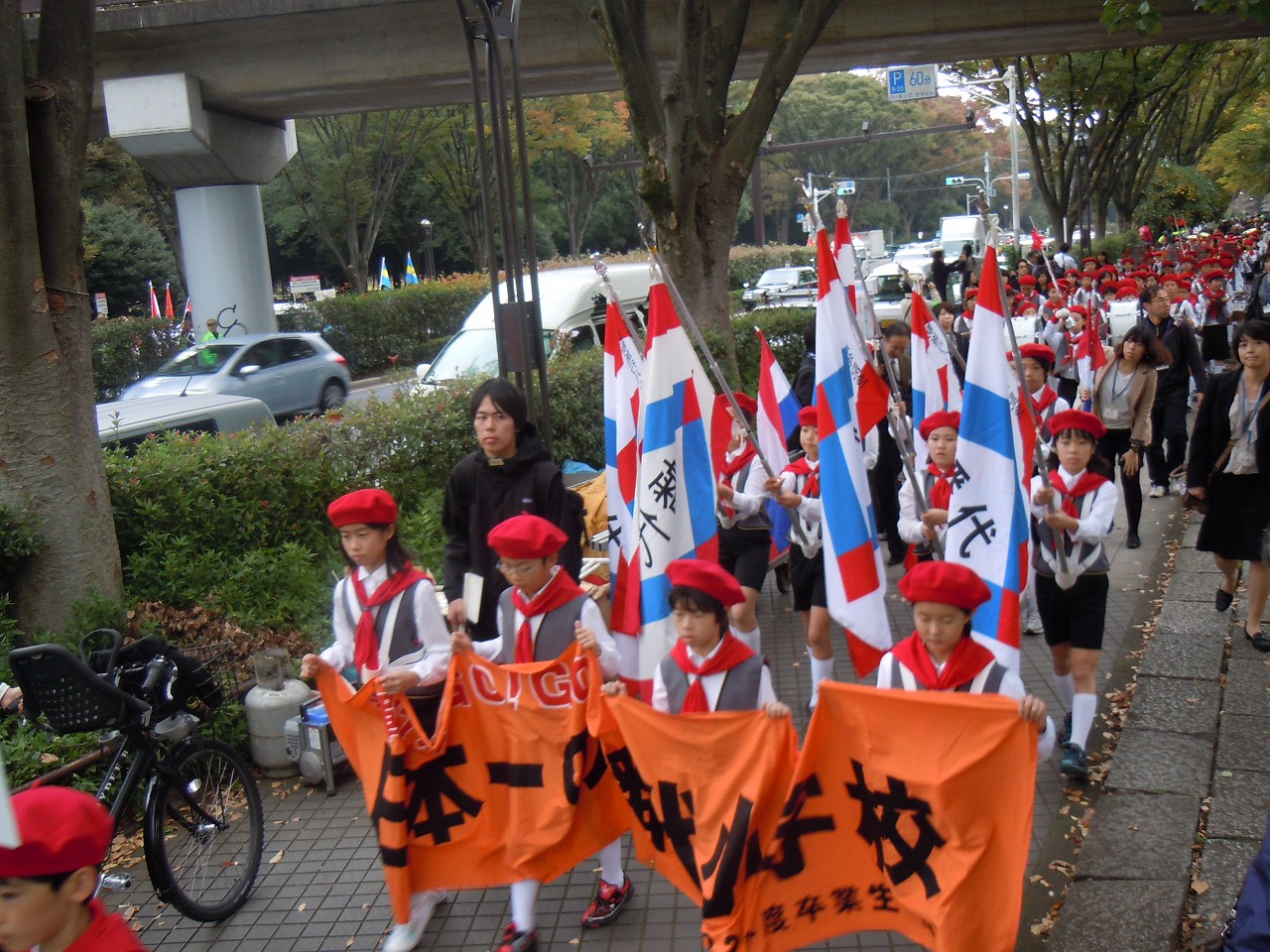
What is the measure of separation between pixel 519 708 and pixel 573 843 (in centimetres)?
54

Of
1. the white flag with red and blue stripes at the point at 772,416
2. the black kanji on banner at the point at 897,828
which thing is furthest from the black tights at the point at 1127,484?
the black kanji on banner at the point at 897,828

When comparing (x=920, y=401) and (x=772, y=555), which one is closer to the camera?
(x=772, y=555)

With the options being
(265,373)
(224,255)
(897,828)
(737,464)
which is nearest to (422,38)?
(224,255)

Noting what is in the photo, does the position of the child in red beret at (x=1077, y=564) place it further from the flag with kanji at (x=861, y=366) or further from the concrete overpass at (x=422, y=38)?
the concrete overpass at (x=422, y=38)

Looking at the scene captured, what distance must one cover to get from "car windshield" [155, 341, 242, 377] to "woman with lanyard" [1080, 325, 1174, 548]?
14.2 m

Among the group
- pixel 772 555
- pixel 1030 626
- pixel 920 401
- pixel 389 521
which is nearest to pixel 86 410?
pixel 389 521

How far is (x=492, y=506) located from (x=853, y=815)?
2.11 meters

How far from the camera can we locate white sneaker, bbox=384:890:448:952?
14.6 feet

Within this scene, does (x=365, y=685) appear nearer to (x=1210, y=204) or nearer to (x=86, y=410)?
(x=86, y=410)

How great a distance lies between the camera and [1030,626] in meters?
7.77

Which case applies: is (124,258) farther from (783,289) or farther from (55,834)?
(55,834)

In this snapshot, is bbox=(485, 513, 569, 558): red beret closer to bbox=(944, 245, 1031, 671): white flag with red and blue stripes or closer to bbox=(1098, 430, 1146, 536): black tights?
bbox=(944, 245, 1031, 671): white flag with red and blue stripes

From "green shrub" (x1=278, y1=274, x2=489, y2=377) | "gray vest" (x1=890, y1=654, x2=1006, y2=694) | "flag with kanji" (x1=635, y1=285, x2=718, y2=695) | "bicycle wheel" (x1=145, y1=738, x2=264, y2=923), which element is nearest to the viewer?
"gray vest" (x1=890, y1=654, x2=1006, y2=694)

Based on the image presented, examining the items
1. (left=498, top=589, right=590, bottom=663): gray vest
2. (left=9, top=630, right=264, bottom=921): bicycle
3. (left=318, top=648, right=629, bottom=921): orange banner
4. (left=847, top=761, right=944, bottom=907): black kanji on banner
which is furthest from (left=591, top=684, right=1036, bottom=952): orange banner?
(left=9, top=630, right=264, bottom=921): bicycle
